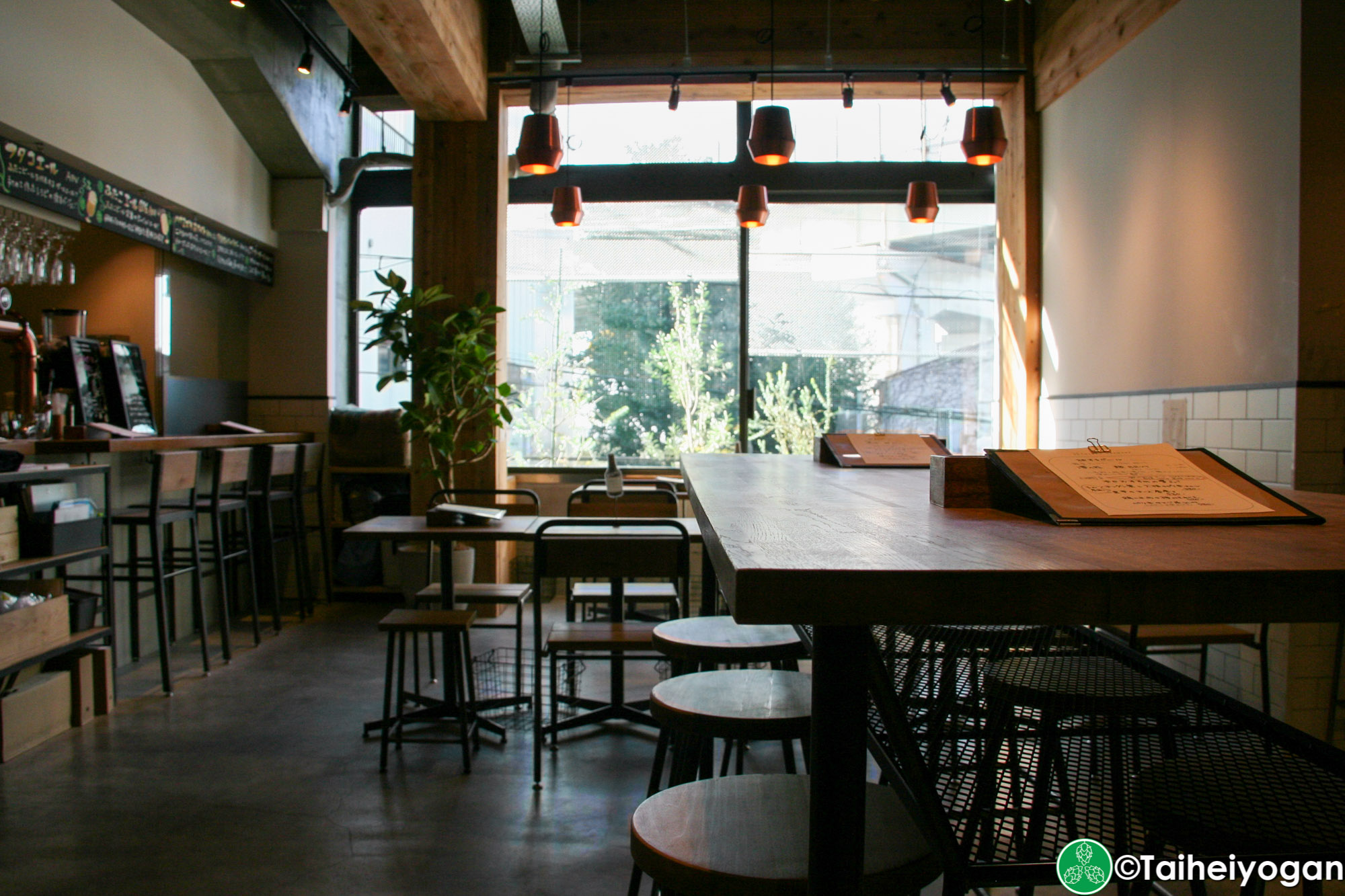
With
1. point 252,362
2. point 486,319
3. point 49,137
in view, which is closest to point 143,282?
point 252,362

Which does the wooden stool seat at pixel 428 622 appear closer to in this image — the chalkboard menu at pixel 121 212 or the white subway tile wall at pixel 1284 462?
the chalkboard menu at pixel 121 212

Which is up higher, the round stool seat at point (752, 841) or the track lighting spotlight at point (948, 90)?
the track lighting spotlight at point (948, 90)

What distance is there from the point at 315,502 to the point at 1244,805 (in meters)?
5.83

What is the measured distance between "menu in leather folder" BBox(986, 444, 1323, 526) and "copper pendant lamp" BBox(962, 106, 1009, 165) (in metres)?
2.69

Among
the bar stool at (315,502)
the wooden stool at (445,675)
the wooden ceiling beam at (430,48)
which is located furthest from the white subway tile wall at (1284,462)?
the bar stool at (315,502)

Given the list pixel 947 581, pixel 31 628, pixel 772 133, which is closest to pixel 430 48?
pixel 772 133

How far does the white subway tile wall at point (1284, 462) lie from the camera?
3.12 meters

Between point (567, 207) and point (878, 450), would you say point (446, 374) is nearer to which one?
point (567, 207)

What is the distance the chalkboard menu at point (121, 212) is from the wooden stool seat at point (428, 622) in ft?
8.27

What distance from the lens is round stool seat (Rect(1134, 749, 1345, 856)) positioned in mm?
972

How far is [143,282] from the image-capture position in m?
5.34

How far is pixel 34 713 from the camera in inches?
130

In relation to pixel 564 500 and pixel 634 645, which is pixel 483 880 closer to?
pixel 634 645

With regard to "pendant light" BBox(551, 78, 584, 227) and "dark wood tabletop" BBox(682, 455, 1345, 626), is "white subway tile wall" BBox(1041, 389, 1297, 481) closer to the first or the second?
"dark wood tabletop" BBox(682, 455, 1345, 626)
